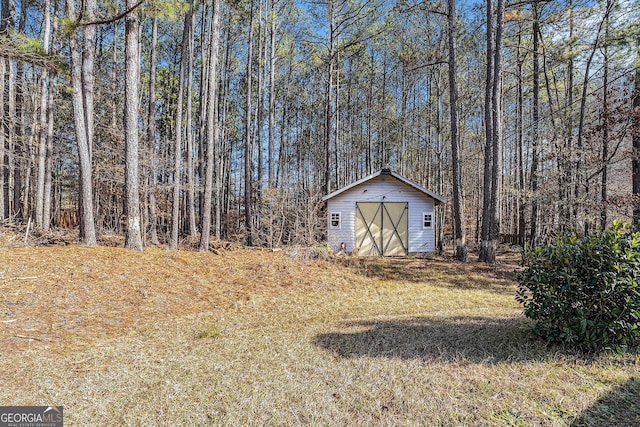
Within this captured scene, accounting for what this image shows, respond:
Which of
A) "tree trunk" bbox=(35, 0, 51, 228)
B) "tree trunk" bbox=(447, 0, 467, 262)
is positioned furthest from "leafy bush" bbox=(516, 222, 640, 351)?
"tree trunk" bbox=(35, 0, 51, 228)

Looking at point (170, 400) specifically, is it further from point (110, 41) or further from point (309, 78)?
point (309, 78)

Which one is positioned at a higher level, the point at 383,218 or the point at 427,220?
the point at 383,218

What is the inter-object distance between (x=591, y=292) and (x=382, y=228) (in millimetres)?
10365

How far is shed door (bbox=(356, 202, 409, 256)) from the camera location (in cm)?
1359

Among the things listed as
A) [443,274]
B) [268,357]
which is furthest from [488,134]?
[268,357]

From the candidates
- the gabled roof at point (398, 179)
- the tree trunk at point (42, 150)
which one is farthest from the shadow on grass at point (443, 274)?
the tree trunk at point (42, 150)

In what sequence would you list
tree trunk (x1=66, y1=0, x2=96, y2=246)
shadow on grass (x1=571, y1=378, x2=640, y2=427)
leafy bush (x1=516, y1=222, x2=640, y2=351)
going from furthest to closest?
tree trunk (x1=66, y1=0, x2=96, y2=246), leafy bush (x1=516, y1=222, x2=640, y2=351), shadow on grass (x1=571, y1=378, x2=640, y2=427)

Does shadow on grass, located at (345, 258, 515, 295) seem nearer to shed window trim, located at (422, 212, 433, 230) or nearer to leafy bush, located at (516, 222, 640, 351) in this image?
shed window trim, located at (422, 212, 433, 230)

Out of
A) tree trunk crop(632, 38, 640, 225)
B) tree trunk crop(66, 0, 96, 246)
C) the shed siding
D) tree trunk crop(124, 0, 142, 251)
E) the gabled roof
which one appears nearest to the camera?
tree trunk crop(66, 0, 96, 246)

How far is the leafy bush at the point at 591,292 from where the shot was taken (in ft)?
10.3

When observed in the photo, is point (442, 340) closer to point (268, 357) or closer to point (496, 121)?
point (268, 357)

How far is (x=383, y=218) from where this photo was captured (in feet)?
44.8

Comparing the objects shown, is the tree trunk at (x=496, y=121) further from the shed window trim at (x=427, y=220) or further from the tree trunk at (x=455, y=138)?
the shed window trim at (x=427, y=220)

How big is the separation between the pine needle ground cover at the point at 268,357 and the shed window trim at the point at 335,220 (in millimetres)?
6655
